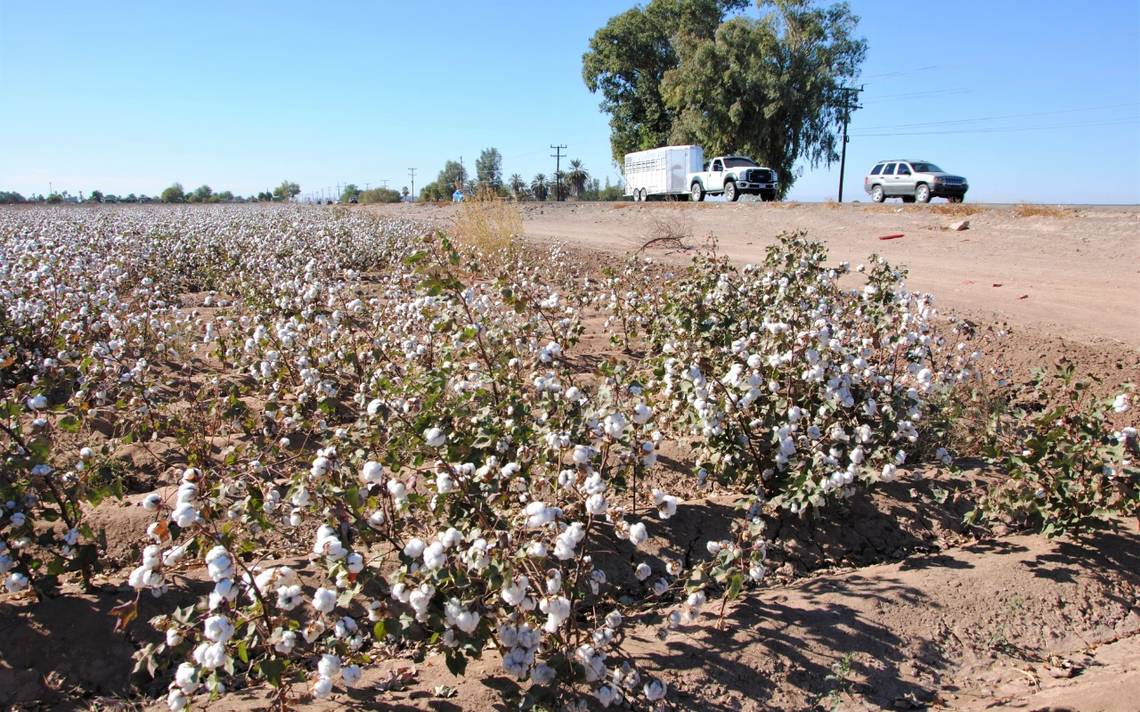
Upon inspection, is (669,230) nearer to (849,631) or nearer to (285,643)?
(849,631)

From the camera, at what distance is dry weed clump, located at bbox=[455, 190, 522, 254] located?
12812 millimetres

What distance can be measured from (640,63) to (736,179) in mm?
23295

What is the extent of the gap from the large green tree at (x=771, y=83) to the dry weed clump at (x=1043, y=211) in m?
21.2

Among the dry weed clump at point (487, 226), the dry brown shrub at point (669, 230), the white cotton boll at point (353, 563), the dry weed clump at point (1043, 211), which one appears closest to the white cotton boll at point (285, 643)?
the white cotton boll at point (353, 563)

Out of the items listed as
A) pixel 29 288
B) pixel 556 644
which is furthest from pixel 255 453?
pixel 29 288

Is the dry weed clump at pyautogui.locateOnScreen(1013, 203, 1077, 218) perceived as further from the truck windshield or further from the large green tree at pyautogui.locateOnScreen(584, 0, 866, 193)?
the large green tree at pyautogui.locateOnScreen(584, 0, 866, 193)

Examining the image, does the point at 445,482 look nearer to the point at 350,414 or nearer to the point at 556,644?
the point at 556,644

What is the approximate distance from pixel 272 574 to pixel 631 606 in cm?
155

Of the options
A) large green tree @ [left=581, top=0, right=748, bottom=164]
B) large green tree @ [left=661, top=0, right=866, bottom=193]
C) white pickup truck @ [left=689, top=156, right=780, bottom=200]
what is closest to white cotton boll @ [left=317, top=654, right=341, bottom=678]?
white pickup truck @ [left=689, top=156, right=780, bottom=200]

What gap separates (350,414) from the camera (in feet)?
17.2

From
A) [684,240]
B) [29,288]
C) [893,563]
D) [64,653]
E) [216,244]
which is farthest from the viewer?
[684,240]

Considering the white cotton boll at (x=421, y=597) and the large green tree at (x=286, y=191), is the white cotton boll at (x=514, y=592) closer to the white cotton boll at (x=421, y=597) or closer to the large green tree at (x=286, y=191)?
the white cotton boll at (x=421, y=597)

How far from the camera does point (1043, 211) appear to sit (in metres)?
15.4

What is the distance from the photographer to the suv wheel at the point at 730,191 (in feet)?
98.1
